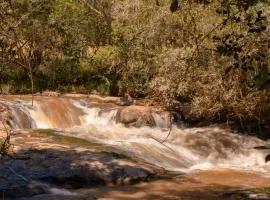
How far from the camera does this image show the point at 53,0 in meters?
23.2

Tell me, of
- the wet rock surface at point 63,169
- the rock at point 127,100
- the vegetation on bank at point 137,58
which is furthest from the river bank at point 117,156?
the vegetation on bank at point 137,58

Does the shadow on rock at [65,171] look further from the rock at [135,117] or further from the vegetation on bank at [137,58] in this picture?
the rock at [135,117]

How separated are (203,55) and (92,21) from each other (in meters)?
9.81

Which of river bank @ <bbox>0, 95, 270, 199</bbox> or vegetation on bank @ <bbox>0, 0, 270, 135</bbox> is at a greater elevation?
vegetation on bank @ <bbox>0, 0, 270, 135</bbox>

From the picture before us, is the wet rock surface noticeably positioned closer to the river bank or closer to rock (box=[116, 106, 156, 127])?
the river bank

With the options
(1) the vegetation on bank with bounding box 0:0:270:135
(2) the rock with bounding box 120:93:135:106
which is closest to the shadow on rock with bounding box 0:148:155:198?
(1) the vegetation on bank with bounding box 0:0:270:135

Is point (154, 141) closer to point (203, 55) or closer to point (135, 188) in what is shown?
point (203, 55)

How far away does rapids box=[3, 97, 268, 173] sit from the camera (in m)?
13.7

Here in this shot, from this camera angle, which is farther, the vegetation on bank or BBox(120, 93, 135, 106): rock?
BBox(120, 93, 135, 106): rock

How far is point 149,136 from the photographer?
1568 cm

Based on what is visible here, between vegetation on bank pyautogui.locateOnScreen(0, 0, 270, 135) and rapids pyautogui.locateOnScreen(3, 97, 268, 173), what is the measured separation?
90cm

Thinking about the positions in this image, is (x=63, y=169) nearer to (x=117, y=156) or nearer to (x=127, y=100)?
(x=117, y=156)

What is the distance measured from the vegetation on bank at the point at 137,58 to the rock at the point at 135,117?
0.96 m

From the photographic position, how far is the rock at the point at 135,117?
17.0m
